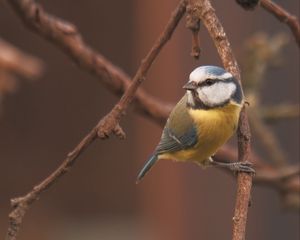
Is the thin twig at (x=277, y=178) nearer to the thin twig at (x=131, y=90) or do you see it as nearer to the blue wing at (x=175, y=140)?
the blue wing at (x=175, y=140)

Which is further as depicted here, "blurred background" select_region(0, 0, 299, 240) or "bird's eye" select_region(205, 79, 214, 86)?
"blurred background" select_region(0, 0, 299, 240)

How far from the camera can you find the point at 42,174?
291cm

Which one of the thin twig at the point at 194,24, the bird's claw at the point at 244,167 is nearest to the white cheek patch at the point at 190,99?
the thin twig at the point at 194,24

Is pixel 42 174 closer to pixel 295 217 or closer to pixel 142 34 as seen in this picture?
pixel 142 34

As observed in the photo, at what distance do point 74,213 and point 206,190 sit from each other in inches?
18.4

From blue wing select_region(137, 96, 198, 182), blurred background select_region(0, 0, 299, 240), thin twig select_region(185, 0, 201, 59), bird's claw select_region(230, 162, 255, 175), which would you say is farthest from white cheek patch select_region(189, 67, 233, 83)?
blurred background select_region(0, 0, 299, 240)

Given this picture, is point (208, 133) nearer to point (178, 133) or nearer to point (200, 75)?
point (178, 133)

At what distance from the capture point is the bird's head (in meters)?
1.23

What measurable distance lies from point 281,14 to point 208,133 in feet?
1.00

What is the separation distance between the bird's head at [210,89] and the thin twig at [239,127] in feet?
0.62

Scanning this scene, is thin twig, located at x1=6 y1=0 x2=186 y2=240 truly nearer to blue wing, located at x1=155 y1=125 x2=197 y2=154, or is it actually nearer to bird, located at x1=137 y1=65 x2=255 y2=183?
bird, located at x1=137 y1=65 x2=255 y2=183

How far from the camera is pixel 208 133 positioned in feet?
4.65

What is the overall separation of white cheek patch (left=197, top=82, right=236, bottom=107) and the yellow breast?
0.02 metres

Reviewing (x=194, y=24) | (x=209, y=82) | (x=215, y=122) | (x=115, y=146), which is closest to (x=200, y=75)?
(x=209, y=82)
